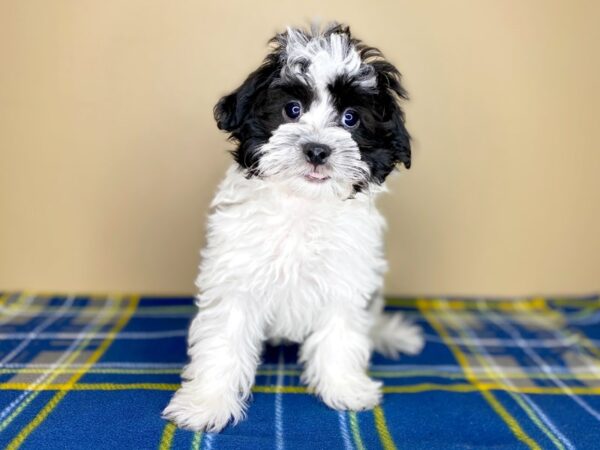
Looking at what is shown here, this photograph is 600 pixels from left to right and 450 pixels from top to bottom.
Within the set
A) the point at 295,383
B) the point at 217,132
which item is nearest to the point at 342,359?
the point at 295,383

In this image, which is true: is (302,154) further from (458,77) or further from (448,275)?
(448,275)

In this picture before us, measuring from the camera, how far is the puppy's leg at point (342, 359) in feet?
6.79

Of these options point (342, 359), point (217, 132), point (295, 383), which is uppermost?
point (217, 132)

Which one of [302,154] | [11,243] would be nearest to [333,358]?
[302,154]

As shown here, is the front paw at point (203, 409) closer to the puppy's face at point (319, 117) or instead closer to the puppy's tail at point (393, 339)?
the puppy's face at point (319, 117)

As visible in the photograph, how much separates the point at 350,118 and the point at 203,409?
0.99 m

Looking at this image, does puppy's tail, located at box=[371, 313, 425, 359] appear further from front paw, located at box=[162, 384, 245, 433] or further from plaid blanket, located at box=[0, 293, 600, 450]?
front paw, located at box=[162, 384, 245, 433]

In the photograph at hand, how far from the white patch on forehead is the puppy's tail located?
1102 millimetres

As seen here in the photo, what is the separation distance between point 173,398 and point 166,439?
18 cm

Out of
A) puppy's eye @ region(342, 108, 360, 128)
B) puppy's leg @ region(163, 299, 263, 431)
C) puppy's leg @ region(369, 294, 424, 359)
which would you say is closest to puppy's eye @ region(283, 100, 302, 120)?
puppy's eye @ region(342, 108, 360, 128)

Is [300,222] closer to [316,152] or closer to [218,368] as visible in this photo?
[316,152]

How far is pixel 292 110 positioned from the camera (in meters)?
1.92

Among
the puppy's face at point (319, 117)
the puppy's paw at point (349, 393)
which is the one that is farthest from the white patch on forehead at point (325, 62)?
the puppy's paw at point (349, 393)

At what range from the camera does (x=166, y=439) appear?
1.81m
